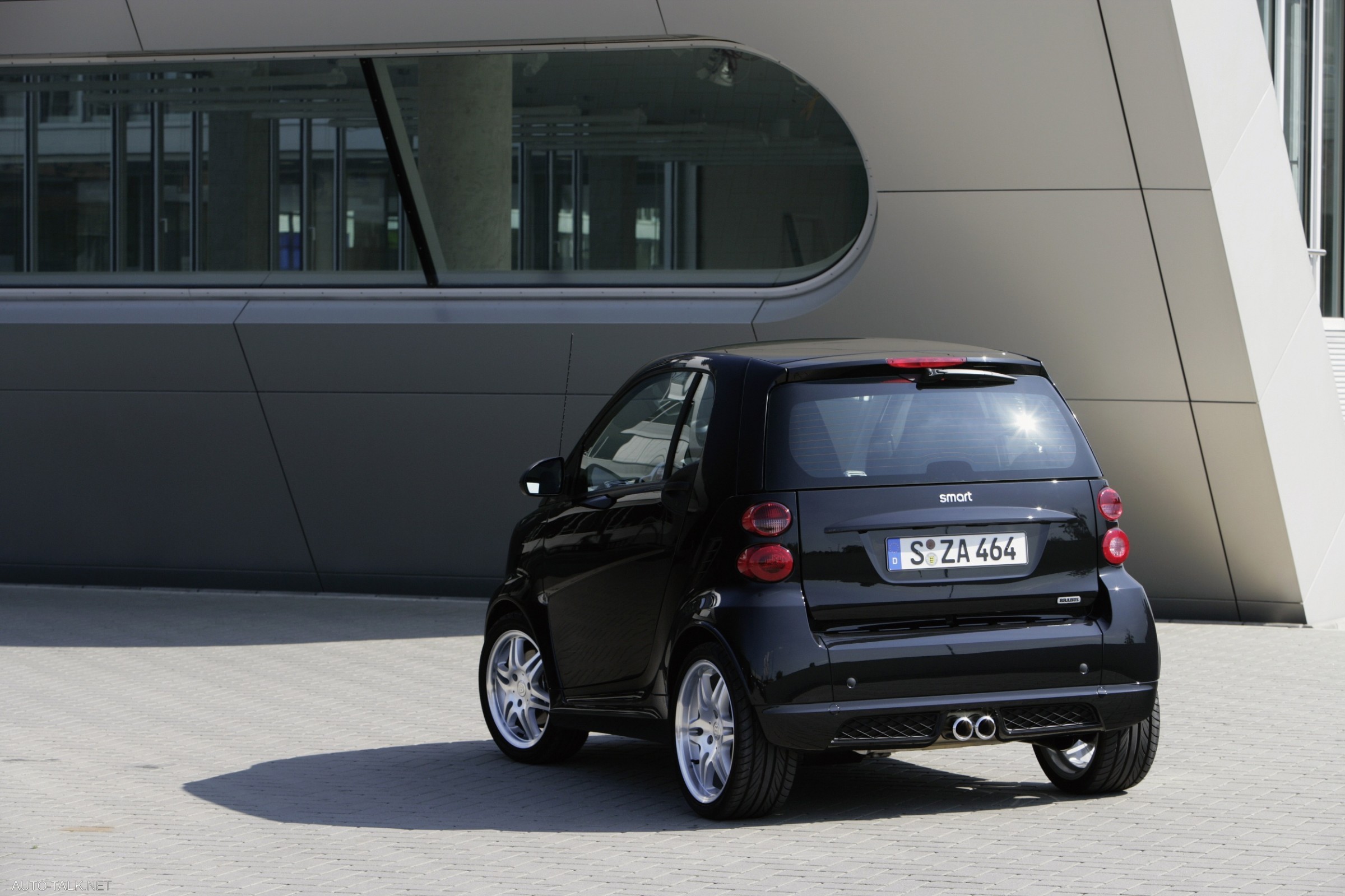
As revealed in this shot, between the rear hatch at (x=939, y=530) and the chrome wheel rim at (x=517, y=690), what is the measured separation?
191cm

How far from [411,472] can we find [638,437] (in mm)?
7295

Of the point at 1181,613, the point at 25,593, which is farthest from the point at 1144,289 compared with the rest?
the point at 25,593

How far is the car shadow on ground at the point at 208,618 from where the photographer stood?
1226cm

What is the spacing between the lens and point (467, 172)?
46.4 feet

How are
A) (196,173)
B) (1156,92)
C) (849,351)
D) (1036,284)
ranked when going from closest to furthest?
(849,351)
(1156,92)
(1036,284)
(196,173)

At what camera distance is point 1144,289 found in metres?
12.1

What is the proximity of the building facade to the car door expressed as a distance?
5.63m

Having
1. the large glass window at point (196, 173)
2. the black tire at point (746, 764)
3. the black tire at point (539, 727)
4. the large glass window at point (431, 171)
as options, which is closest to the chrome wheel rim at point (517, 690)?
the black tire at point (539, 727)

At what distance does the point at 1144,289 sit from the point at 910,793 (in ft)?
19.9

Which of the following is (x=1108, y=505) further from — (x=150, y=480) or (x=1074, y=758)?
(x=150, y=480)

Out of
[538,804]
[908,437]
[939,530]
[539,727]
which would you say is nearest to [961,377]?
[908,437]

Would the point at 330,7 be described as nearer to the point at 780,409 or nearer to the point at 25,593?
the point at 25,593

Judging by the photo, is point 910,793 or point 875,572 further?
point 910,793

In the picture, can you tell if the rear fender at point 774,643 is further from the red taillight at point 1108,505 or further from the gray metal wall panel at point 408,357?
the gray metal wall panel at point 408,357
